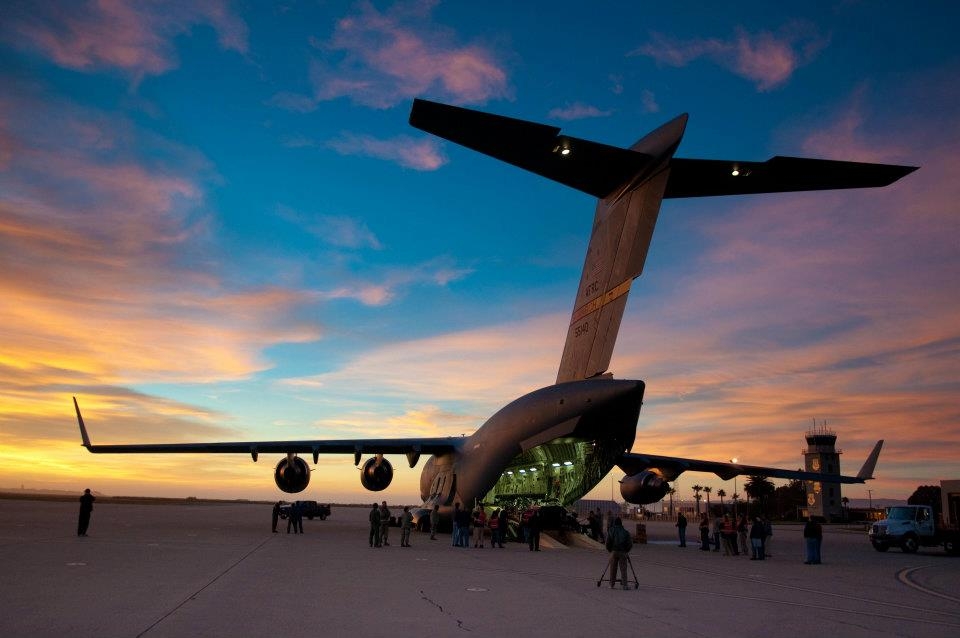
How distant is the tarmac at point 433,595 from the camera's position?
742cm

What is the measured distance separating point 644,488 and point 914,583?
393 inches

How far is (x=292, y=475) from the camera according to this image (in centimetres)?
2575

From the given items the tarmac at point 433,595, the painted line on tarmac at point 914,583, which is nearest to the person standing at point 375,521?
the tarmac at point 433,595

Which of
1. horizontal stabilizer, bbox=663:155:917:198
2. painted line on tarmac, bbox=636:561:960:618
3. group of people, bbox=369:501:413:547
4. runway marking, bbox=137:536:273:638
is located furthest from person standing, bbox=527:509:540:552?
horizontal stabilizer, bbox=663:155:917:198

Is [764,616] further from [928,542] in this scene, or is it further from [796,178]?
[928,542]

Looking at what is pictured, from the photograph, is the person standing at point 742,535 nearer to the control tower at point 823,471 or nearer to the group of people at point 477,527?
the group of people at point 477,527

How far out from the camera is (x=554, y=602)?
9.50 m

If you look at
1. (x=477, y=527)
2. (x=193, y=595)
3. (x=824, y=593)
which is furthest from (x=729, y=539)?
(x=193, y=595)

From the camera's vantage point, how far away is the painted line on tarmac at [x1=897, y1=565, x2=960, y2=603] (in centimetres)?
1128

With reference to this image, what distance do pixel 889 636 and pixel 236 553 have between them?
1311 centimetres

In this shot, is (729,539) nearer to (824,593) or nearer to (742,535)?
(742,535)

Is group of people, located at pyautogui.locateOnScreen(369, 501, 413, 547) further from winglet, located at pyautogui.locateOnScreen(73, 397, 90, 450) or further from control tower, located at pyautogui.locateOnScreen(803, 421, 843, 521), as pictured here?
control tower, located at pyautogui.locateOnScreen(803, 421, 843, 521)

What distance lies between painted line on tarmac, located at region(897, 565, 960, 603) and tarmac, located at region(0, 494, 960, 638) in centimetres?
5

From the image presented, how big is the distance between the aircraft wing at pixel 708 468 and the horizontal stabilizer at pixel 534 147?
9.97m
